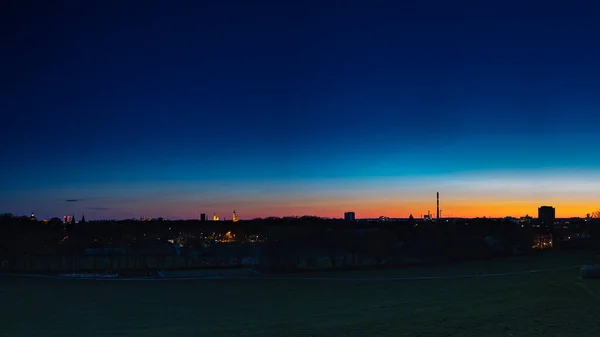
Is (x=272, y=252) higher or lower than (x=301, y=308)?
higher

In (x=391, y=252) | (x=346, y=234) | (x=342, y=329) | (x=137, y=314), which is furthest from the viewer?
(x=346, y=234)

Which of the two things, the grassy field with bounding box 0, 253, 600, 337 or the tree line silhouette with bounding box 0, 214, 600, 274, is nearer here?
the grassy field with bounding box 0, 253, 600, 337

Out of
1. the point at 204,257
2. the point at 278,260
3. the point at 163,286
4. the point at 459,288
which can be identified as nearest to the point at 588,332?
the point at 459,288

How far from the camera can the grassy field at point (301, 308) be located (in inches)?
837

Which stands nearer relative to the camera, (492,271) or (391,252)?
(492,271)

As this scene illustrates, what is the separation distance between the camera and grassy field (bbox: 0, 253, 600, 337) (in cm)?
2127

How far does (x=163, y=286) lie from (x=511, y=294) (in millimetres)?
24722

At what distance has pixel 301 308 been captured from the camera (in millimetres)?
29812

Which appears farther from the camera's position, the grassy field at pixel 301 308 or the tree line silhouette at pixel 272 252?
the tree line silhouette at pixel 272 252

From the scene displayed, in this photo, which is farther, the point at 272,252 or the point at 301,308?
the point at 272,252

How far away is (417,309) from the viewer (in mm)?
26797

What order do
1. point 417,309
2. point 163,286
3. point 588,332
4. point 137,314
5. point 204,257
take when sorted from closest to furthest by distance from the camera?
point 588,332
point 417,309
point 137,314
point 163,286
point 204,257

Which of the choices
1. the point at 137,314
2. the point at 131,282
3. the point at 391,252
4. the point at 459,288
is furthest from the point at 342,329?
the point at 391,252

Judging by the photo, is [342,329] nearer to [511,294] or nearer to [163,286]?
[511,294]
